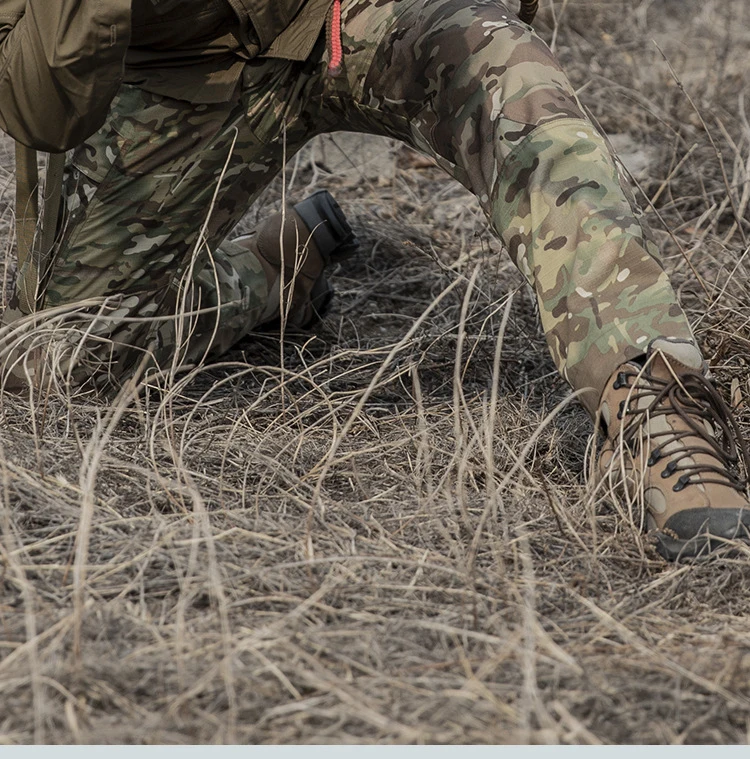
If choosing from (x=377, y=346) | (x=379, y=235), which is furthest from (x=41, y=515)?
(x=379, y=235)

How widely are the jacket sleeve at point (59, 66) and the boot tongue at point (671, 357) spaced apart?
3.06 feet

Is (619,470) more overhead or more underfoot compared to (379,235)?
more overhead

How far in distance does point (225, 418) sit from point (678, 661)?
100 centimetres

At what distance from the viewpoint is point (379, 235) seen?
2.90m

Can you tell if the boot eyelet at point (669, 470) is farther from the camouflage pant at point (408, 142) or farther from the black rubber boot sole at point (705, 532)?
the camouflage pant at point (408, 142)

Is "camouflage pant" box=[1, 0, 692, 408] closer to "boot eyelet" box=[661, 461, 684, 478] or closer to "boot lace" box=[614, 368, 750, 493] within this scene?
"boot lace" box=[614, 368, 750, 493]

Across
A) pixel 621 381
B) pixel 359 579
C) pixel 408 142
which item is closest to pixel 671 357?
pixel 621 381

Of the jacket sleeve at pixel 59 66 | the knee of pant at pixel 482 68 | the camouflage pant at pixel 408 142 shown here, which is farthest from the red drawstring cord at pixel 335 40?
the jacket sleeve at pixel 59 66

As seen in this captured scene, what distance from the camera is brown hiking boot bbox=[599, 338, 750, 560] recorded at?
1.51 m

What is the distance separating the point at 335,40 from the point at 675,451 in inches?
37.8

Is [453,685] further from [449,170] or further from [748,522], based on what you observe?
[449,170]

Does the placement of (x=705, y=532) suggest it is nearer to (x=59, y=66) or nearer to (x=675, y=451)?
(x=675, y=451)

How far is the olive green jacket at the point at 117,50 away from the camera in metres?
1.65

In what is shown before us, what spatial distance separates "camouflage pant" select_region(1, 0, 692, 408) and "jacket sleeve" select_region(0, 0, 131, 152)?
246 mm
